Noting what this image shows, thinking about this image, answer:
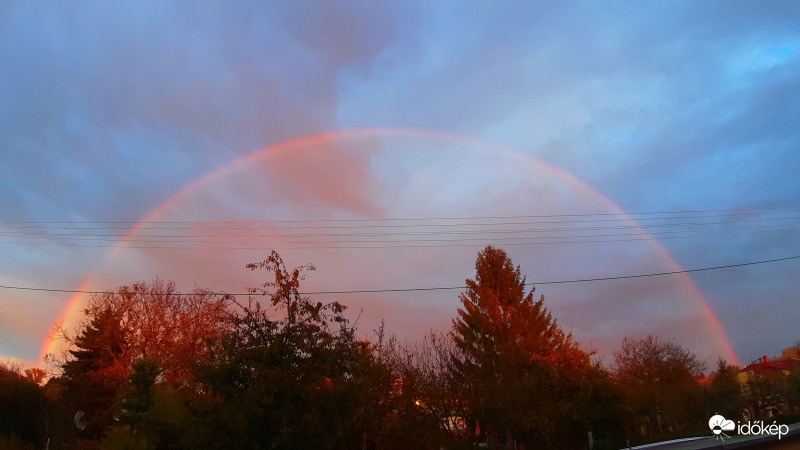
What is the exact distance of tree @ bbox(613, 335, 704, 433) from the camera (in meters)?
34.6

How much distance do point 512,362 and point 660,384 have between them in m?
19.2

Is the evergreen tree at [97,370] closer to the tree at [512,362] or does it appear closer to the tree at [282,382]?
the tree at [512,362]

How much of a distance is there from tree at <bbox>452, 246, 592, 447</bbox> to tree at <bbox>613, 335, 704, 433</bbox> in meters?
6.11

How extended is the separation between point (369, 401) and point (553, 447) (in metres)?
15.6

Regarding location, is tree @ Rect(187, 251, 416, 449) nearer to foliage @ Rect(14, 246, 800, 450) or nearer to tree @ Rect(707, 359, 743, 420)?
foliage @ Rect(14, 246, 800, 450)

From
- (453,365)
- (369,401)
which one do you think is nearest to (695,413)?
(453,365)

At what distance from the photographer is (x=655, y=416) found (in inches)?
1483

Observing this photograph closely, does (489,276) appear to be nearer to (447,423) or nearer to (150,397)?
(447,423)

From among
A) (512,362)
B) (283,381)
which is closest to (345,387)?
(283,381)

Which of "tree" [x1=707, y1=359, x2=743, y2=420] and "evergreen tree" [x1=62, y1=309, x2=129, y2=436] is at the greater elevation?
"evergreen tree" [x1=62, y1=309, x2=129, y2=436]

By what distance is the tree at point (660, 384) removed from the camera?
34562 millimetres

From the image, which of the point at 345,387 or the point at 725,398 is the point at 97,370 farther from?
the point at 725,398

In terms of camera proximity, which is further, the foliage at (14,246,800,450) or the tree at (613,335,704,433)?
the tree at (613,335,704,433)

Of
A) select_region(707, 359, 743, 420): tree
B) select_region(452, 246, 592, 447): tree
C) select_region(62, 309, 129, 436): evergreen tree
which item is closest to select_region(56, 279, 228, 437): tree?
select_region(62, 309, 129, 436): evergreen tree
